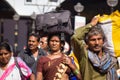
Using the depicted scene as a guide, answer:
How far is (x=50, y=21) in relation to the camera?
575 cm

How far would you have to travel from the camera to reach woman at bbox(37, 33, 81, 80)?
5246 millimetres

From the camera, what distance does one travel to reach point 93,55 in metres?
5.00

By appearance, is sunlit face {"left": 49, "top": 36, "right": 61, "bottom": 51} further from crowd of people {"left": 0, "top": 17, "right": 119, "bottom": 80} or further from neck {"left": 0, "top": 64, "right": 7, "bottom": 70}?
neck {"left": 0, "top": 64, "right": 7, "bottom": 70}

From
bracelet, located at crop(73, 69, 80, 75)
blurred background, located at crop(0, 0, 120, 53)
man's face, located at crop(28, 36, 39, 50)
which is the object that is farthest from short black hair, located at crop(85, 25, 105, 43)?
blurred background, located at crop(0, 0, 120, 53)

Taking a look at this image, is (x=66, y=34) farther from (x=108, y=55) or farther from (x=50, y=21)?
(x=108, y=55)

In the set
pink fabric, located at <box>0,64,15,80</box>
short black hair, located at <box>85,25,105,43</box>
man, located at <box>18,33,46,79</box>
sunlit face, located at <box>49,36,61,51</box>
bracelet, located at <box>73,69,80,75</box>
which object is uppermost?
short black hair, located at <box>85,25,105,43</box>

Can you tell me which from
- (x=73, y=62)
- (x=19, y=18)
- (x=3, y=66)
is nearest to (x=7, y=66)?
(x=3, y=66)

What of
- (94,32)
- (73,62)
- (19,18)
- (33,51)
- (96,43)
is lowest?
(19,18)

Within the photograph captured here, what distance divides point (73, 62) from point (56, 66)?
0.65 ft

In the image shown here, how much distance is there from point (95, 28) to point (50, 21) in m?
0.82

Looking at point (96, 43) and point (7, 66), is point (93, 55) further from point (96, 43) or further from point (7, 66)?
point (7, 66)

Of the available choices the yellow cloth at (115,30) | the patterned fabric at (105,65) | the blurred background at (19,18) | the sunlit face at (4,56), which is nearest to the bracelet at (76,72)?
the patterned fabric at (105,65)

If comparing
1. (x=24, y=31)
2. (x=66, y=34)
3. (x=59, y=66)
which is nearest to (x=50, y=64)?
(x=59, y=66)

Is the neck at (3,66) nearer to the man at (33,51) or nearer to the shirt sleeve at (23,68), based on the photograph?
the shirt sleeve at (23,68)
